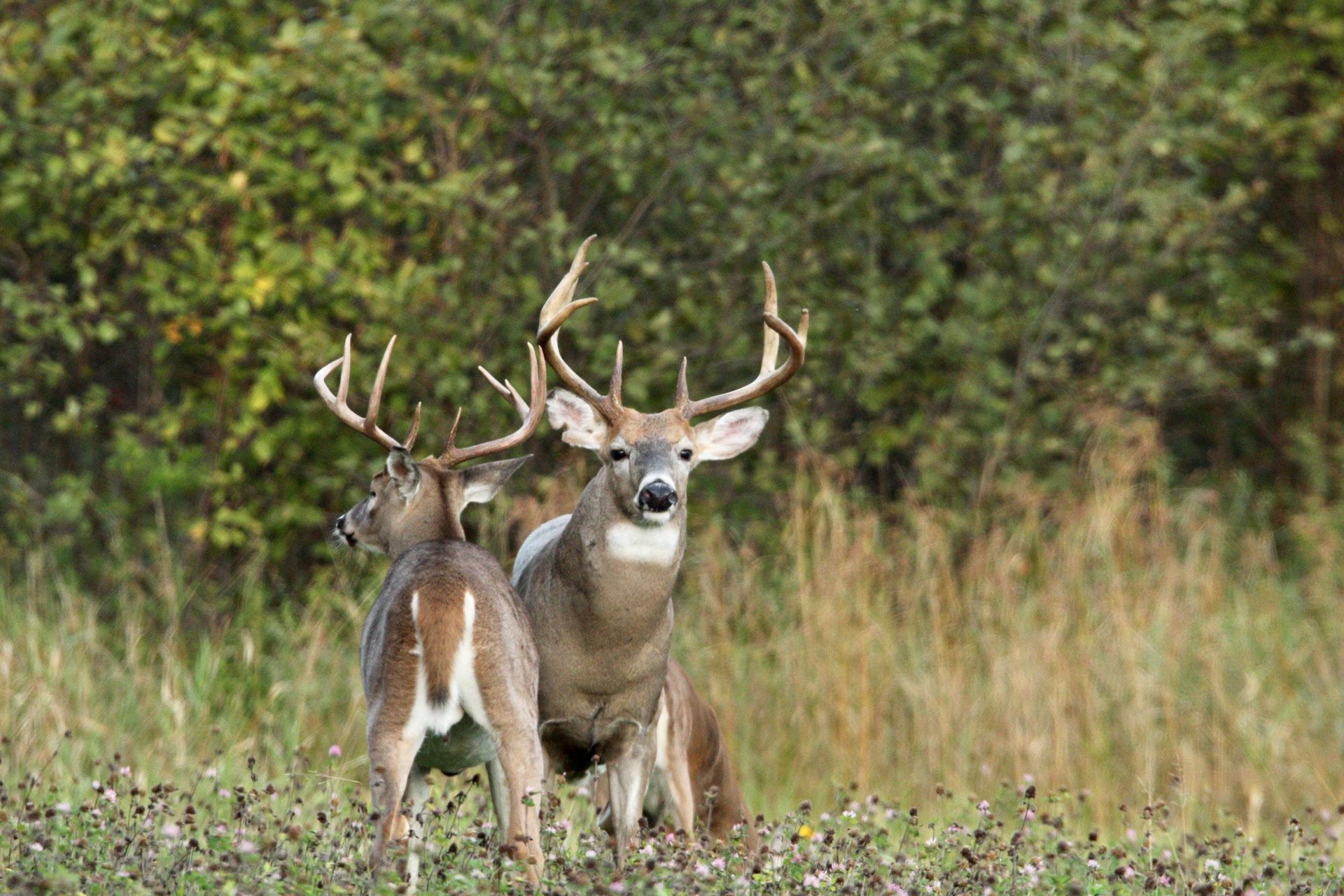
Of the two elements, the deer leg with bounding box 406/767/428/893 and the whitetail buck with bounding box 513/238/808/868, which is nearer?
the deer leg with bounding box 406/767/428/893

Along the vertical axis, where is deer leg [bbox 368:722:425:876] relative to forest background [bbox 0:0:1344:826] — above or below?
above

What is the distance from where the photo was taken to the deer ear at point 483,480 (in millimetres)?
5660

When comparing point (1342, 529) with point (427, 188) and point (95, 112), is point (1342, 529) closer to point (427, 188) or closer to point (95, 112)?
point (427, 188)

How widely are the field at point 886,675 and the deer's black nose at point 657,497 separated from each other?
3.84 feet

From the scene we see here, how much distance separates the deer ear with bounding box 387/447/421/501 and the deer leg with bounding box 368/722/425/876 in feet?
3.17

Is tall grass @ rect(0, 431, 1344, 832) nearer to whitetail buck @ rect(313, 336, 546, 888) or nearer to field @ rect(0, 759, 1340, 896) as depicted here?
field @ rect(0, 759, 1340, 896)

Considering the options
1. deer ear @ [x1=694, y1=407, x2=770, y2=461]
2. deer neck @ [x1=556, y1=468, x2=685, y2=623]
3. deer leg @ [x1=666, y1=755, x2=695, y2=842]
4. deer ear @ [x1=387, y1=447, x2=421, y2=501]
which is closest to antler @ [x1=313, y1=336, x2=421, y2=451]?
deer ear @ [x1=387, y1=447, x2=421, y2=501]

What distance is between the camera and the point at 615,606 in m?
5.46

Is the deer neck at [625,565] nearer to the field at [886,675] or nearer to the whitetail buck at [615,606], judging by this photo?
the whitetail buck at [615,606]

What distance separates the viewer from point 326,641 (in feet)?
27.9

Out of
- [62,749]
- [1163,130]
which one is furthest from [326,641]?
Answer: [1163,130]

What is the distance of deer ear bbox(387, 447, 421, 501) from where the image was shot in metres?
5.46

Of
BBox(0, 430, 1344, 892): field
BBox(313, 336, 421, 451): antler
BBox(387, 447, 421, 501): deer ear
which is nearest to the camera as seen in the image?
BBox(387, 447, 421, 501): deer ear

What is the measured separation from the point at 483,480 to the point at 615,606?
55 centimetres
